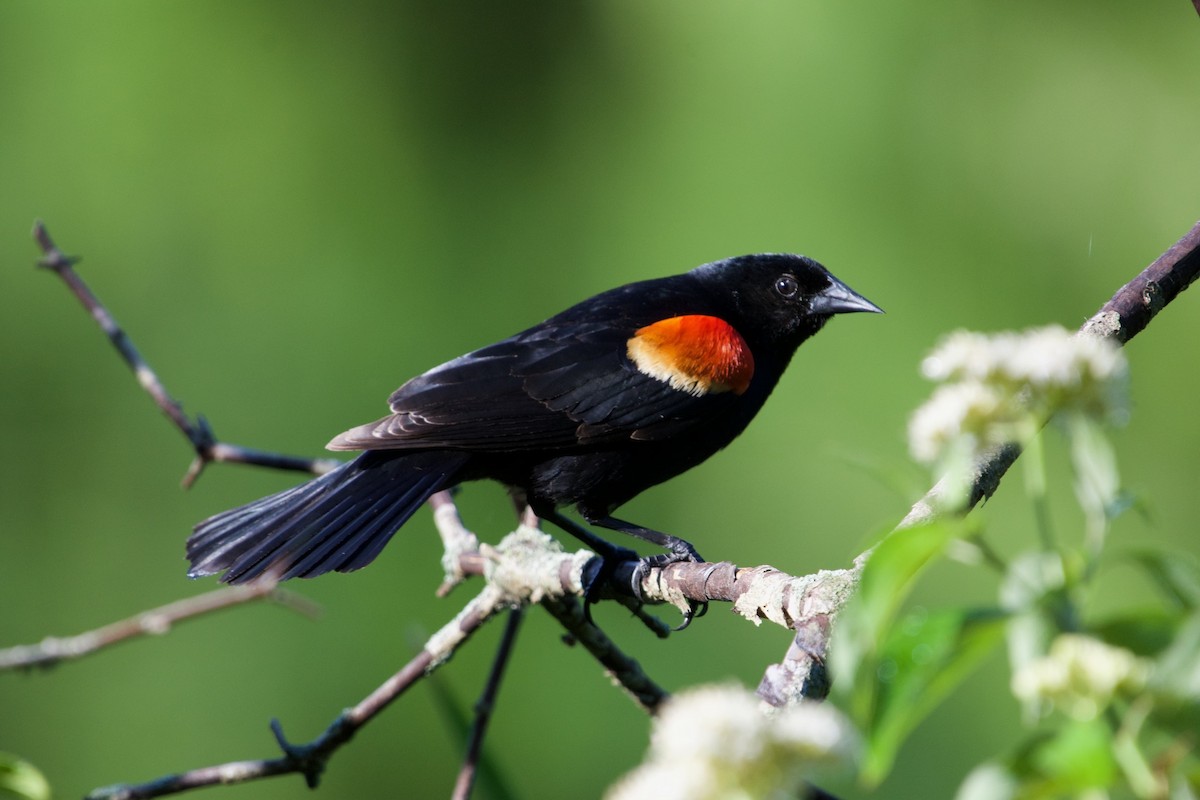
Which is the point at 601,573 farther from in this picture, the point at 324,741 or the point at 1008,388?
the point at 1008,388

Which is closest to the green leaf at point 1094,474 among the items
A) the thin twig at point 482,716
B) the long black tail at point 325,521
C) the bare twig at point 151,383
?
the thin twig at point 482,716

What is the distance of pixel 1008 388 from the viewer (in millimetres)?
590

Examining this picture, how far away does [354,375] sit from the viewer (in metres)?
4.35

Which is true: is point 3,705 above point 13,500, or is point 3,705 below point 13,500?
below

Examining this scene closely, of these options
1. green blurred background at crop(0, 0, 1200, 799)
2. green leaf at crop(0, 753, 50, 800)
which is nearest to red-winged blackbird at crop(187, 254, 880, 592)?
green leaf at crop(0, 753, 50, 800)

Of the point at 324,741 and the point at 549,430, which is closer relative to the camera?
the point at 324,741

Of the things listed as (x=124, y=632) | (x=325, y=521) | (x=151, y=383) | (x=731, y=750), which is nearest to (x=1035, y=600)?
(x=731, y=750)

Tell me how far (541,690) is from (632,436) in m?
1.90

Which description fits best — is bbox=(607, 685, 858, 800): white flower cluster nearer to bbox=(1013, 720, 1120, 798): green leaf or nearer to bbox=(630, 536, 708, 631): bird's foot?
bbox=(1013, 720, 1120, 798): green leaf

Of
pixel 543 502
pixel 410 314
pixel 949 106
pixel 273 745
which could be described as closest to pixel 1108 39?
pixel 949 106

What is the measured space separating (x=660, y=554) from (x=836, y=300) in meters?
1.01

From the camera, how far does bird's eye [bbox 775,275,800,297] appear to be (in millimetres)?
2935

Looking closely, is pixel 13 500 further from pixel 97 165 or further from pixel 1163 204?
pixel 1163 204

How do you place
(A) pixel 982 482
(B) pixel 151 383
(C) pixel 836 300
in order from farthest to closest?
(C) pixel 836 300
(B) pixel 151 383
(A) pixel 982 482
